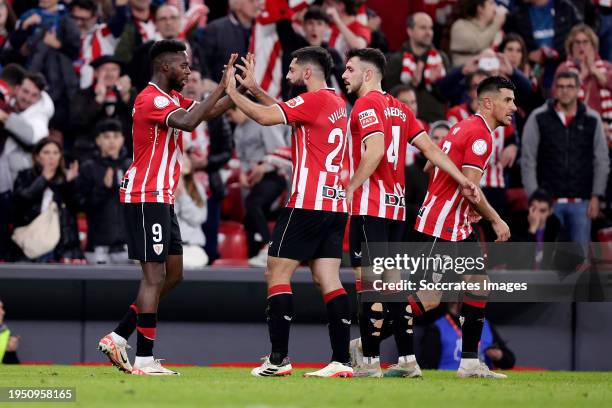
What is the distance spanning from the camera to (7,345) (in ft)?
38.7

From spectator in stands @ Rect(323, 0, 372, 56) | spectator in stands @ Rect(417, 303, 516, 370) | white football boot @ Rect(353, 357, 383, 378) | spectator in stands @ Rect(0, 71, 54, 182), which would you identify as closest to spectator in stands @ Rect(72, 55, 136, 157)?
spectator in stands @ Rect(0, 71, 54, 182)

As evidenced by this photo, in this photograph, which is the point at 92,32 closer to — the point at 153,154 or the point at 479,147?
the point at 153,154

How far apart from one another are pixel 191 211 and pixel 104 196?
921 millimetres

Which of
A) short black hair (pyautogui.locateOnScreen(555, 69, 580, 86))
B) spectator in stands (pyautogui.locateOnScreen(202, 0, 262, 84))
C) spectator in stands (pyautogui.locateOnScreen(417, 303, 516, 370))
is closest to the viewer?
spectator in stands (pyautogui.locateOnScreen(417, 303, 516, 370))

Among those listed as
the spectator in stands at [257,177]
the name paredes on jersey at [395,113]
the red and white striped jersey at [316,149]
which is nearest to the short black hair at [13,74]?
the spectator in stands at [257,177]

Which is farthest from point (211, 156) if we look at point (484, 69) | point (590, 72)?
point (590, 72)

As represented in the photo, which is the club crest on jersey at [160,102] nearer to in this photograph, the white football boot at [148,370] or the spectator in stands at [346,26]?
the white football boot at [148,370]

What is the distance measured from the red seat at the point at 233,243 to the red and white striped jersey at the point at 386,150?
4348 millimetres

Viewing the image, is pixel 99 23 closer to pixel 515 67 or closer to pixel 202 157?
pixel 202 157

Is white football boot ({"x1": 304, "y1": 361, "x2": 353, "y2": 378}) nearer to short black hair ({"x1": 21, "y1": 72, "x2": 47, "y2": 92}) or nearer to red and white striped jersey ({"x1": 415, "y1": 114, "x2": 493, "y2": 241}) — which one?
red and white striped jersey ({"x1": 415, "y1": 114, "x2": 493, "y2": 241})

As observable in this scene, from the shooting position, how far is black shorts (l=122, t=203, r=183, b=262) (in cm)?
888

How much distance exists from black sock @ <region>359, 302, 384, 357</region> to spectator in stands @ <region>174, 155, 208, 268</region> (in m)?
3.87

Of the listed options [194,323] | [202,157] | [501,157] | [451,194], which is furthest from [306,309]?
[451,194]

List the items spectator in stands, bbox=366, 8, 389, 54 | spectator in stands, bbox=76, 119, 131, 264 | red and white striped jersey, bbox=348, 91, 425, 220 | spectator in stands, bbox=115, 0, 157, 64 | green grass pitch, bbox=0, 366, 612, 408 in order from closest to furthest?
green grass pitch, bbox=0, 366, 612, 408 < red and white striped jersey, bbox=348, 91, 425, 220 < spectator in stands, bbox=76, 119, 131, 264 < spectator in stands, bbox=115, 0, 157, 64 < spectator in stands, bbox=366, 8, 389, 54
